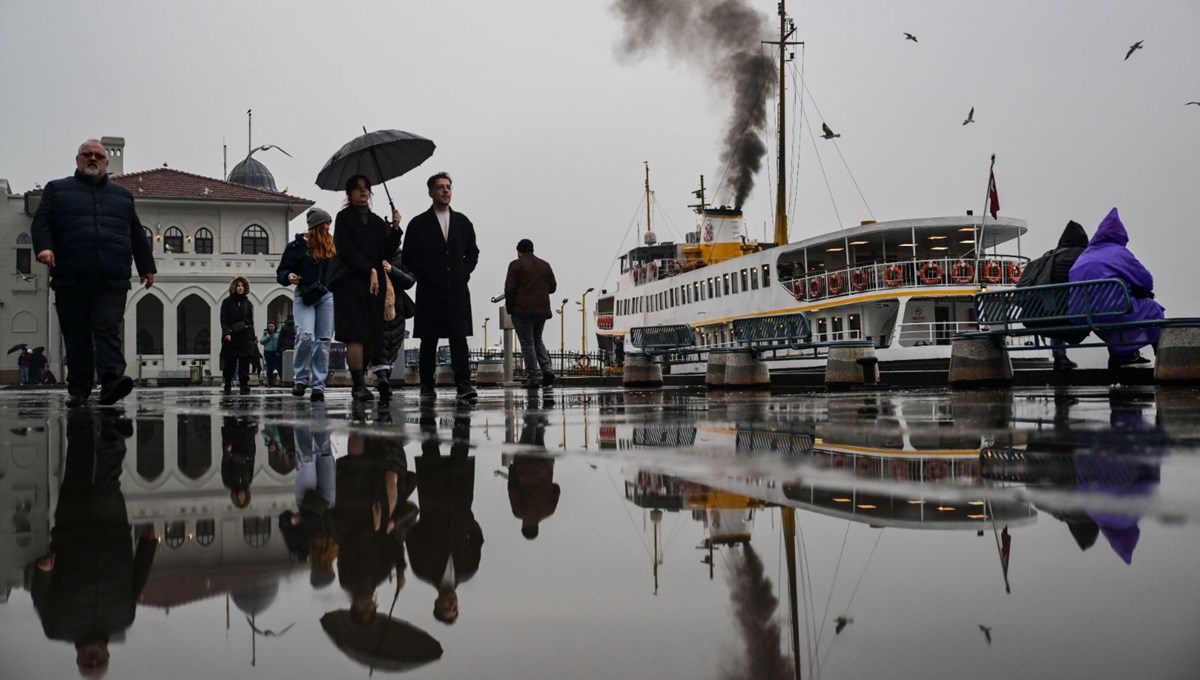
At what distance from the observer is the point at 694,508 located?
2.19 m

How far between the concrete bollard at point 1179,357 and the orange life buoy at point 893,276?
16697mm

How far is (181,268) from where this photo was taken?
1817 inches

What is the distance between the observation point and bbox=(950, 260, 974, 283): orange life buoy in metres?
25.7

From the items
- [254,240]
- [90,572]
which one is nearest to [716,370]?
[90,572]

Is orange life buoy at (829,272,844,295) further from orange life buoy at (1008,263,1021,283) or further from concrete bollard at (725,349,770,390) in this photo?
concrete bollard at (725,349,770,390)

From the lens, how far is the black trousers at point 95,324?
7.72 metres

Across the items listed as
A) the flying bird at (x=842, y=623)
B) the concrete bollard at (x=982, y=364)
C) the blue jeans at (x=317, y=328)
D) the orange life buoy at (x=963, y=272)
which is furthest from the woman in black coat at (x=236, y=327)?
the orange life buoy at (x=963, y=272)

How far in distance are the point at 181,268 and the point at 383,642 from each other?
49.7 meters

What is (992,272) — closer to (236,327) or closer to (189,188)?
(236,327)

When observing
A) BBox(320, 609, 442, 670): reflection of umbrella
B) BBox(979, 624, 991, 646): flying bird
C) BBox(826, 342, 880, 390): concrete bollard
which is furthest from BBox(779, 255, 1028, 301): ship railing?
BBox(320, 609, 442, 670): reflection of umbrella

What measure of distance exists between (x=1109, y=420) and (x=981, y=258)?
23.5m

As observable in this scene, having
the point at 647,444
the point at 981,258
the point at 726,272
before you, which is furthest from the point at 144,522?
the point at 726,272

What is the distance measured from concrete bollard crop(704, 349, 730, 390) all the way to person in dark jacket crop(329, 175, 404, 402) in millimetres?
7869

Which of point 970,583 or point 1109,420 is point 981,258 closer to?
point 1109,420
